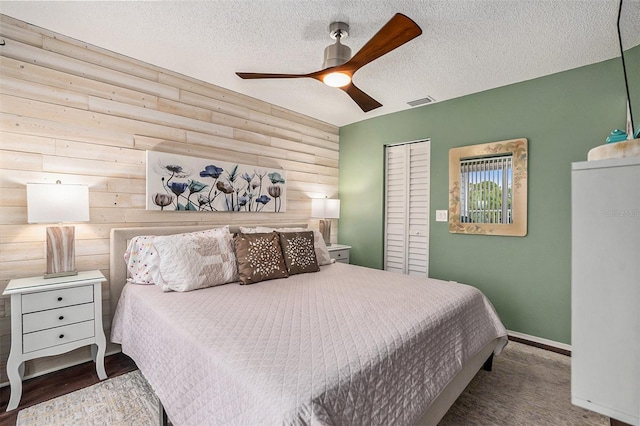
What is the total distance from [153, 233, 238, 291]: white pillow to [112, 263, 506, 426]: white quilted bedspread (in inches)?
3.7

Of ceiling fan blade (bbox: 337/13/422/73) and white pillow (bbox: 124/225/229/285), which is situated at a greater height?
ceiling fan blade (bbox: 337/13/422/73)

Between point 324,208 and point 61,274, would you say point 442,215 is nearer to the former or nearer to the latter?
point 324,208

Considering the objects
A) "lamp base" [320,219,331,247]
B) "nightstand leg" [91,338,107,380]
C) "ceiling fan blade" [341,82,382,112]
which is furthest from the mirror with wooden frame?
"nightstand leg" [91,338,107,380]

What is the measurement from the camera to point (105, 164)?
248cm

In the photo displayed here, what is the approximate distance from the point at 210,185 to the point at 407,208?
7.92 feet

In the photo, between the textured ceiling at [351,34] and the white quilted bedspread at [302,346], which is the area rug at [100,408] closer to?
the white quilted bedspread at [302,346]

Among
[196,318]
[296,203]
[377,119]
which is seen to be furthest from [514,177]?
[196,318]

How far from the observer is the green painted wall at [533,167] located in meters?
2.67

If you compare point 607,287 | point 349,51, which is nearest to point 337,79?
point 349,51

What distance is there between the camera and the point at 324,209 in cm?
401

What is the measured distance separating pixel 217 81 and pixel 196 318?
2.41 m

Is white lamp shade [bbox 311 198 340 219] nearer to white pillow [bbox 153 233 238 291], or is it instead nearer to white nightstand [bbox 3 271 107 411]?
white pillow [bbox 153 233 238 291]

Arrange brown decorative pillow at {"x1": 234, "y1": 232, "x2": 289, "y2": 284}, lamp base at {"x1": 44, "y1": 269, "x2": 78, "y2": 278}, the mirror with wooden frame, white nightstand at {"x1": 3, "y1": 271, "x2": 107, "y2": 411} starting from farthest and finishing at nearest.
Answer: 1. the mirror with wooden frame
2. brown decorative pillow at {"x1": 234, "y1": 232, "x2": 289, "y2": 284}
3. lamp base at {"x1": 44, "y1": 269, "x2": 78, "y2": 278}
4. white nightstand at {"x1": 3, "y1": 271, "x2": 107, "y2": 411}

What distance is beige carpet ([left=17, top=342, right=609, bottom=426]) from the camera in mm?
1785
